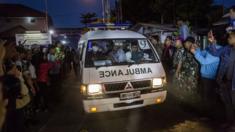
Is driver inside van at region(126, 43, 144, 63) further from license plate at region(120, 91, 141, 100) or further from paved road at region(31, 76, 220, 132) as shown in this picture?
paved road at region(31, 76, 220, 132)

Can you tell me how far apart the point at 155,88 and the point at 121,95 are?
2.79 feet

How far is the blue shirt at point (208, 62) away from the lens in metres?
5.60

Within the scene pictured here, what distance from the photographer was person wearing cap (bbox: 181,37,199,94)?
6673 millimetres

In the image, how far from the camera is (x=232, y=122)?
505 cm

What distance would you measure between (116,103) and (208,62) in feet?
7.37

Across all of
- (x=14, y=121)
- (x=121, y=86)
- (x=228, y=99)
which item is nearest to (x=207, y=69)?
(x=228, y=99)

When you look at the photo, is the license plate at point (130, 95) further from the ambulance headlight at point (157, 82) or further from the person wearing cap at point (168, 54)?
the person wearing cap at point (168, 54)

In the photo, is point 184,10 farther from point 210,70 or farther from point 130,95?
point 130,95

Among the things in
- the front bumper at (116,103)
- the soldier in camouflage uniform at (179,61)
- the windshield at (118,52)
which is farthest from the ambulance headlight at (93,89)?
the soldier in camouflage uniform at (179,61)

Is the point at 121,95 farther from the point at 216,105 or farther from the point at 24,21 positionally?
the point at 24,21

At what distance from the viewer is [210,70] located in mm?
5734

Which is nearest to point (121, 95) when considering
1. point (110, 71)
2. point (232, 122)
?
point (110, 71)

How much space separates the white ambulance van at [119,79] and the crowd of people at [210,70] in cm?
95

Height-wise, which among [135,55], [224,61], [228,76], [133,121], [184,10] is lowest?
[133,121]
